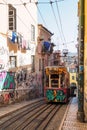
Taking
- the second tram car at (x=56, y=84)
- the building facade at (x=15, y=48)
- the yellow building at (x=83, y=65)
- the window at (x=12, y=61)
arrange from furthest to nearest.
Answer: the second tram car at (x=56, y=84), the window at (x=12, y=61), the building facade at (x=15, y=48), the yellow building at (x=83, y=65)

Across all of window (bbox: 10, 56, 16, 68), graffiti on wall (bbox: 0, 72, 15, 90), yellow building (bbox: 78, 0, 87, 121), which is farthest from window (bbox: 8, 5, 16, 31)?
yellow building (bbox: 78, 0, 87, 121)

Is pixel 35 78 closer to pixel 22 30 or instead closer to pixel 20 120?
pixel 22 30

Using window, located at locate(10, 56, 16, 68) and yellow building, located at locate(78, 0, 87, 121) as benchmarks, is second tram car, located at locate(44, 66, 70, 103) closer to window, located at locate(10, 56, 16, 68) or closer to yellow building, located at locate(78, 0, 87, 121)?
window, located at locate(10, 56, 16, 68)

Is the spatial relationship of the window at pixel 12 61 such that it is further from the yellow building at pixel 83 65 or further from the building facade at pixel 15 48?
the yellow building at pixel 83 65

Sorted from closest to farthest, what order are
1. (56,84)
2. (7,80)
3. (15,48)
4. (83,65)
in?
(83,65), (7,80), (15,48), (56,84)

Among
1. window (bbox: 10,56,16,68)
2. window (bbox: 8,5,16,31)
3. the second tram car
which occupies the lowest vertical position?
the second tram car

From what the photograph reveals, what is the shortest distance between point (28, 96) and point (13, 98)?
6.18 metres

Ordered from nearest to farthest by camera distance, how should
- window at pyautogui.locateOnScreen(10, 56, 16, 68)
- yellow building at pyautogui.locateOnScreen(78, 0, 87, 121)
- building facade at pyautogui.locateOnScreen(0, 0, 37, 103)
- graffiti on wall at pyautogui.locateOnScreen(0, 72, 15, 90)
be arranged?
yellow building at pyautogui.locateOnScreen(78, 0, 87, 121) → graffiti on wall at pyautogui.locateOnScreen(0, 72, 15, 90) → building facade at pyautogui.locateOnScreen(0, 0, 37, 103) → window at pyautogui.locateOnScreen(10, 56, 16, 68)

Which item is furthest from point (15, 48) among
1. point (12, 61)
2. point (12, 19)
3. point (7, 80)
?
point (7, 80)

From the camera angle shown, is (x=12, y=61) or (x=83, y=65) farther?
(x=12, y=61)

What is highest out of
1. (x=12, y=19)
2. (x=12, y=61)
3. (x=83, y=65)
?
(x=12, y=19)

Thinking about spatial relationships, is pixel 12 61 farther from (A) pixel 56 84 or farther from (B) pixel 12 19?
(A) pixel 56 84

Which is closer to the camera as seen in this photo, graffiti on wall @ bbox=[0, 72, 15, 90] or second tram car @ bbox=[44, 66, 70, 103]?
graffiti on wall @ bbox=[0, 72, 15, 90]

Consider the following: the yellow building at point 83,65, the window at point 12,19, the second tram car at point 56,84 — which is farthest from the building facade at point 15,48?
the yellow building at point 83,65
